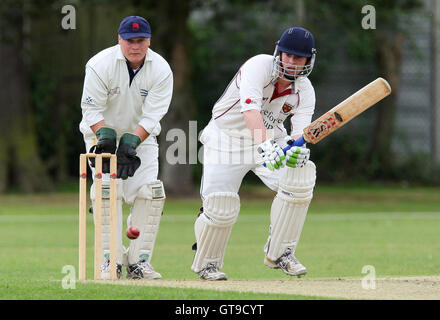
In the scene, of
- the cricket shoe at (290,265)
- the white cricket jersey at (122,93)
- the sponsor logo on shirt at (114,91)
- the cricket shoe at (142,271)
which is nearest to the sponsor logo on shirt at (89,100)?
the white cricket jersey at (122,93)

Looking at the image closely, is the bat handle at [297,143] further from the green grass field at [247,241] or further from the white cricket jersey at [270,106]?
the green grass field at [247,241]

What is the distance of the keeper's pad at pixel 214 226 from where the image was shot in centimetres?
588

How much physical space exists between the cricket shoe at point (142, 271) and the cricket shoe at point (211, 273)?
0.29m

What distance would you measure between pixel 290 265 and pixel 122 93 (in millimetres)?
1593

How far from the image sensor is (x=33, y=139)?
16453 mm

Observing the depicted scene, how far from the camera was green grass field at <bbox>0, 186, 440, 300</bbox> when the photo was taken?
519 centimetres

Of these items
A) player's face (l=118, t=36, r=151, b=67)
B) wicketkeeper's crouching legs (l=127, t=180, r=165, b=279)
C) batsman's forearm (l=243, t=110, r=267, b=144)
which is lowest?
wicketkeeper's crouching legs (l=127, t=180, r=165, b=279)

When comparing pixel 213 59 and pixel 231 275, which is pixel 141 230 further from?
pixel 213 59

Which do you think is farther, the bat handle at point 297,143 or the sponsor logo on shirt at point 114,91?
the sponsor logo on shirt at point 114,91

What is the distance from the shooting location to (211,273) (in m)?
→ 6.02

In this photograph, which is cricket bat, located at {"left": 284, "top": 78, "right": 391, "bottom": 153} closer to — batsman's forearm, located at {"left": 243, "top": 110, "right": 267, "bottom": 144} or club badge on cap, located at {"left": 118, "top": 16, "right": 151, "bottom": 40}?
batsman's forearm, located at {"left": 243, "top": 110, "right": 267, "bottom": 144}

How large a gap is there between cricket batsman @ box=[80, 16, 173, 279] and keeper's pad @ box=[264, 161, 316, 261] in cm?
79

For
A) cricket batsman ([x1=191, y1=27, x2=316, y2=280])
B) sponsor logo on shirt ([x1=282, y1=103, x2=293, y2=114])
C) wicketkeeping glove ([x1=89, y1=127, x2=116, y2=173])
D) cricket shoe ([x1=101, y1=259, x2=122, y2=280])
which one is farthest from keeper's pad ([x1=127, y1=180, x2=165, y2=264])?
sponsor logo on shirt ([x1=282, y1=103, x2=293, y2=114])

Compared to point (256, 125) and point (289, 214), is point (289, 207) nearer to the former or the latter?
point (289, 214)
